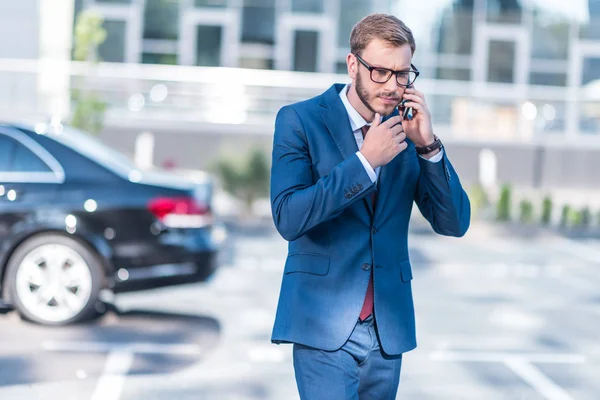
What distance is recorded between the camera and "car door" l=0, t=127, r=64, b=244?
27.1 ft

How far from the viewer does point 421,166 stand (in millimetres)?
3312

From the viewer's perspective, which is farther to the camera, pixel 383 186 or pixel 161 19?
pixel 161 19

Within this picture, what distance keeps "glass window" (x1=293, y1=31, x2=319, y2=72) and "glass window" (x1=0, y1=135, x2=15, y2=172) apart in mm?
20375

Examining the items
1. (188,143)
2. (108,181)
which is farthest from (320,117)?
(188,143)

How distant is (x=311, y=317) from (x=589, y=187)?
77.2 feet

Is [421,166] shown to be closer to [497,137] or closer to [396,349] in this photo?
[396,349]

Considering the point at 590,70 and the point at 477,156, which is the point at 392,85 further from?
the point at 590,70

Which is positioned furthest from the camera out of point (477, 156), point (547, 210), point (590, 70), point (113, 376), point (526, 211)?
point (590, 70)

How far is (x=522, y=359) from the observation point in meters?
7.59

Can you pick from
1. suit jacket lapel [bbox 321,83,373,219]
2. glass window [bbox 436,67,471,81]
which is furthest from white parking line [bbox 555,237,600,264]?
glass window [bbox 436,67,471,81]

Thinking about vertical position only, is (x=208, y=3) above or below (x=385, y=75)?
above

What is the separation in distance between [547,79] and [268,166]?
1351cm

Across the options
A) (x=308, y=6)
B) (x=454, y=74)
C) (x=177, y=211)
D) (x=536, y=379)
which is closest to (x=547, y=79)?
(x=454, y=74)

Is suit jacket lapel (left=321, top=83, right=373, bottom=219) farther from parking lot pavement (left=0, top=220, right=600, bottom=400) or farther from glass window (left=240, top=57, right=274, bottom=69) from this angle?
glass window (left=240, top=57, right=274, bottom=69)
